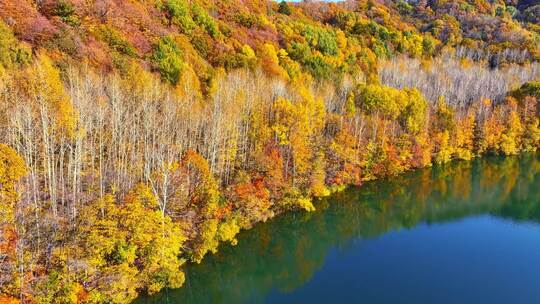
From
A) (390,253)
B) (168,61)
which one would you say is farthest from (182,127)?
(390,253)

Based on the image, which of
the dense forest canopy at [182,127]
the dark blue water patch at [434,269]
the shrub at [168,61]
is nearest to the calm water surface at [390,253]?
the dark blue water patch at [434,269]

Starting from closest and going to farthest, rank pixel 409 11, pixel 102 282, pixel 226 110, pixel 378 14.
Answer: pixel 102 282 → pixel 226 110 → pixel 378 14 → pixel 409 11

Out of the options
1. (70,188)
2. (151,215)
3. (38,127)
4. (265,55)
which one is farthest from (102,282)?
(265,55)

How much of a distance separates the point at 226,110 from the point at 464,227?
82.1 feet

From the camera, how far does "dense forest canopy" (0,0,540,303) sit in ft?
78.6

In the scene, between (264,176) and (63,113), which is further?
(264,176)

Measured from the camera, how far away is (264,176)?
40094 mm

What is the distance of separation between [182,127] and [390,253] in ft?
66.1

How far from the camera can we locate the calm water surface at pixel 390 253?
92.4 ft

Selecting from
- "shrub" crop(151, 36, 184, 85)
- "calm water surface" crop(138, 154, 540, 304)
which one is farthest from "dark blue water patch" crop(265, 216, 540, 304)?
"shrub" crop(151, 36, 184, 85)

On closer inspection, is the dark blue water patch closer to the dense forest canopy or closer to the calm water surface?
the calm water surface

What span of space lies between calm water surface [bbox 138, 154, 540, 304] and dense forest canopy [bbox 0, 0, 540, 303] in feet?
6.88

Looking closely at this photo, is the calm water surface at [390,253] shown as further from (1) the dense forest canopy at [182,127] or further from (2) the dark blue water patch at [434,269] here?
(1) the dense forest canopy at [182,127]

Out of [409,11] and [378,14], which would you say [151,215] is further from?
[409,11]
